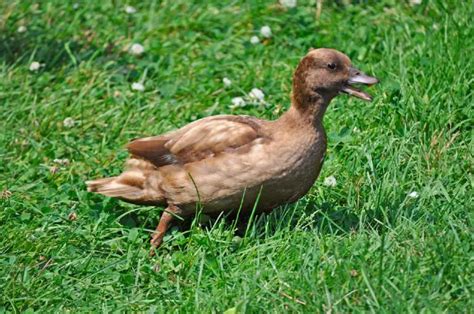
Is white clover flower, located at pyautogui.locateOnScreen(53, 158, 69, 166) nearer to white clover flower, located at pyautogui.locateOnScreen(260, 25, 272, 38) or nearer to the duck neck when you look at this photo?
the duck neck

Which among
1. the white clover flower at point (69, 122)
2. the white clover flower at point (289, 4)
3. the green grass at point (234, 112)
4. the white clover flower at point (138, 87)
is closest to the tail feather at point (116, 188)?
the green grass at point (234, 112)

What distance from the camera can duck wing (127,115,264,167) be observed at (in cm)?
562

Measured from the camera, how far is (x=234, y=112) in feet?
23.8

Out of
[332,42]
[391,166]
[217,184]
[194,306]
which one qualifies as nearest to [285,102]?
[332,42]

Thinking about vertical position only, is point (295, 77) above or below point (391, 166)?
above

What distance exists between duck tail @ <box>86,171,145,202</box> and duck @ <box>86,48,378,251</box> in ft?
0.26

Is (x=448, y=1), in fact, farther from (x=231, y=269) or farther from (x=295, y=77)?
(x=231, y=269)

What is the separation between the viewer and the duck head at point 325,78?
5.55 m

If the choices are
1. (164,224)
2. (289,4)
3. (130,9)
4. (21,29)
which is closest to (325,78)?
(164,224)

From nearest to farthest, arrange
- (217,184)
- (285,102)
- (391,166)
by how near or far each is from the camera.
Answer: (217,184) → (391,166) → (285,102)

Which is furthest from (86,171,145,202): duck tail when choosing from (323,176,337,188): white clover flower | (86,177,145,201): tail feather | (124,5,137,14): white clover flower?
(124,5,137,14): white clover flower

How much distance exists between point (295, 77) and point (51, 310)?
1671mm

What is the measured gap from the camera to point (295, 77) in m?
5.65

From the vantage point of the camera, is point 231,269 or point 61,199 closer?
point 231,269
